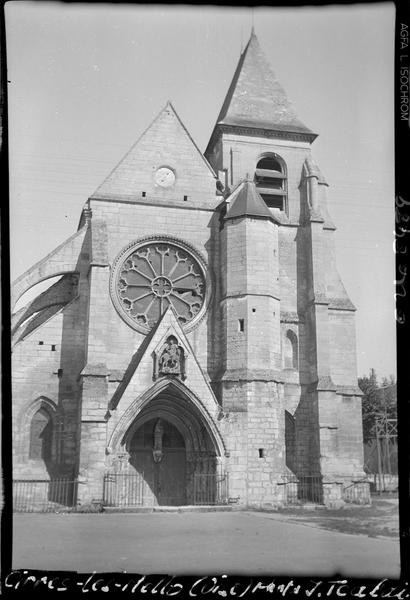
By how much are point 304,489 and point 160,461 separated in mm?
5104

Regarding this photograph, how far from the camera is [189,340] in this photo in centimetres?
2277

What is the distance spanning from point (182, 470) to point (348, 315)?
8.68 meters

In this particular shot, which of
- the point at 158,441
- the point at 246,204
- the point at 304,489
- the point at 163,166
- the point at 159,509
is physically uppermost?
the point at 163,166

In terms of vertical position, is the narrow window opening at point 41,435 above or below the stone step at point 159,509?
above

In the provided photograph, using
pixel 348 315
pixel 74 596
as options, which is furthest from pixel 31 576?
pixel 348 315

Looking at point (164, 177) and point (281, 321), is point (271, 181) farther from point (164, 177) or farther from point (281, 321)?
point (281, 321)

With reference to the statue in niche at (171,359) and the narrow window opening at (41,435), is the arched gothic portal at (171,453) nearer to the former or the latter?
the statue in niche at (171,359)

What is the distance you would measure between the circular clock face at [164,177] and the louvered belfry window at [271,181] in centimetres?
383

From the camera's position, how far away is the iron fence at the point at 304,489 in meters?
21.9

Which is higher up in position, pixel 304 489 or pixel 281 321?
pixel 281 321

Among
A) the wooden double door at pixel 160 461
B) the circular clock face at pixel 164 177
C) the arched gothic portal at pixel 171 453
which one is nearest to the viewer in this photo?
the arched gothic portal at pixel 171 453

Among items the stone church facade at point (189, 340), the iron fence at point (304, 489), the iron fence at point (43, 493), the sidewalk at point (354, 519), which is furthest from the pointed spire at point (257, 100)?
the iron fence at point (43, 493)

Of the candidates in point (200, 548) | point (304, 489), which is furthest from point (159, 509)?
point (200, 548)

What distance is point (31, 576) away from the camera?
836 centimetres
